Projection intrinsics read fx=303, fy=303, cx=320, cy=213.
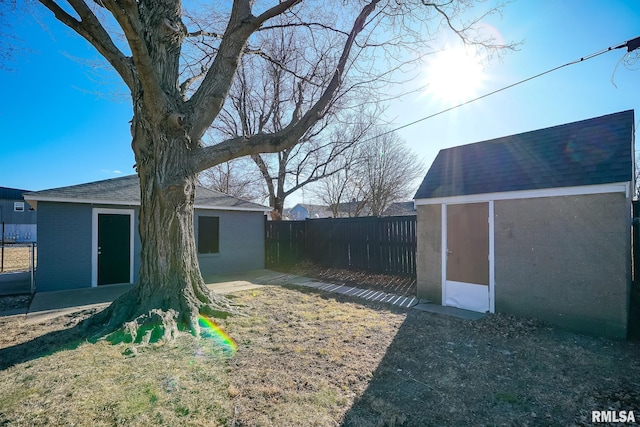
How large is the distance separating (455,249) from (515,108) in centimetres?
437

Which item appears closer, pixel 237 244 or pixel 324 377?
pixel 324 377

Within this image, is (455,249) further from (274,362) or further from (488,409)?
(274,362)

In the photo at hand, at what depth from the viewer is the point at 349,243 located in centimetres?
995

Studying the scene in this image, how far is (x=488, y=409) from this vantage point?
2623mm

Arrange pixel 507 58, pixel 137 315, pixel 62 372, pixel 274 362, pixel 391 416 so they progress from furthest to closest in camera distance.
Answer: pixel 507 58 → pixel 137 315 → pixel 274 362 → pixel 62 372 → pixel 391 416

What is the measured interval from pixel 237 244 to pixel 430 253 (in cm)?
700

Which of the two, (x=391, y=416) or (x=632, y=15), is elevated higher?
(x=632, y=15)

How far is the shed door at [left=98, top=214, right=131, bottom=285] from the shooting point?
8.30m

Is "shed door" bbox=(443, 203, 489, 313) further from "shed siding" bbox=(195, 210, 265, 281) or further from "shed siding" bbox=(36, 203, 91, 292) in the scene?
"shed siding" bbox=(36, 203, 91, 292)

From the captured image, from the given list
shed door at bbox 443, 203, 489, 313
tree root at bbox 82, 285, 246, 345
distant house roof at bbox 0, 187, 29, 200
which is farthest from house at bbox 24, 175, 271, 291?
distant house roof at bbox 0, 187, 29, 200

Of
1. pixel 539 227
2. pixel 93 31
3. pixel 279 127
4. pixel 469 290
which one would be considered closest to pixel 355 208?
pixel 279 127

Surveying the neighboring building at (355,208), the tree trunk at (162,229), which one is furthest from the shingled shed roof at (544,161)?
the neighboring building at (355,208)

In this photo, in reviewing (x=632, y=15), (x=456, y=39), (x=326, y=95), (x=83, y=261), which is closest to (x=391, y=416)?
(x=326, y=95)

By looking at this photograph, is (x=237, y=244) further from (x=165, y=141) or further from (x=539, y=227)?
(x=539, y=227)
